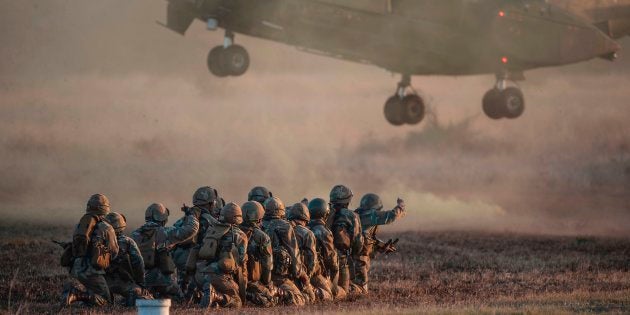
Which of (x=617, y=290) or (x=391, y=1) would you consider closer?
(x=617, y=290)

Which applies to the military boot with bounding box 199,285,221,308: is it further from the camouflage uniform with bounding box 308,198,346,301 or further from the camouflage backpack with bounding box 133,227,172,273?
the camouflage uniform with bounding box 308,198,346,301

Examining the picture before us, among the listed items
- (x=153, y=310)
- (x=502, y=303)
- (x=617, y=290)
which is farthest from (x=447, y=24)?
(x=153, y=310)

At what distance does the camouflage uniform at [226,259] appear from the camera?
94.8 feet

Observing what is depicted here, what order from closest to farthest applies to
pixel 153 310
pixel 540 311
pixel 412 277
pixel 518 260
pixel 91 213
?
pixel 153 310 → pixel 540 311 → pixel 91 213 → pixel 412 277 → pixel 518 260

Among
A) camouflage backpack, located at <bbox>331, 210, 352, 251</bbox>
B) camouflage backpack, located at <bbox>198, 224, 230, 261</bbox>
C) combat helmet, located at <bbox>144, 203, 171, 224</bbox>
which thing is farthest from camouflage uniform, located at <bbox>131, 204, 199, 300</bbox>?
camouflage backpack, located at <bbox>331, 210, 352, 251</bbox>

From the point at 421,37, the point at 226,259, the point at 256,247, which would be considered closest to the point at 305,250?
the point at 256,247

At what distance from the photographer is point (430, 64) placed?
5088 cm

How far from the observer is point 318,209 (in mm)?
31734

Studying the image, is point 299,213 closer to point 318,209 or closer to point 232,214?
point 318,209

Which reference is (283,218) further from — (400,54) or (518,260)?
(400,54)

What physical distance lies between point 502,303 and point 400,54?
20.8 metres

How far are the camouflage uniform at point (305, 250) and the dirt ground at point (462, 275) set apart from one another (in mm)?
804

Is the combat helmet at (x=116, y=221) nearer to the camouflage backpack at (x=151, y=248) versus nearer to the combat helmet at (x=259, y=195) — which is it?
the camouflage backpack at (x=151, y=248)

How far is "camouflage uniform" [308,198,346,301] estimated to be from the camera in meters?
31.4
